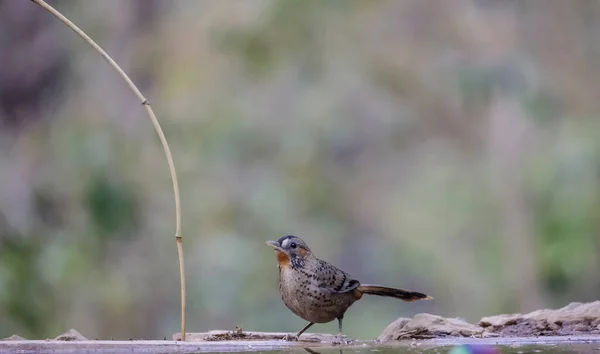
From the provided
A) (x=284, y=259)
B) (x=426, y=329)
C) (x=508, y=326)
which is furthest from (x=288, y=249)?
(x=508, y=326)

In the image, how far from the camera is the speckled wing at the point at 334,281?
12.8 ft

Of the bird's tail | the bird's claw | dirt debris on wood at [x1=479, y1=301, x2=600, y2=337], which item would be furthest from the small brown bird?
dirt debris on wood at [x1=479, y1=301, x2=600, y2=337]

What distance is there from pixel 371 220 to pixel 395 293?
566 cm

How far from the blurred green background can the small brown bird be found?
3.92 meters

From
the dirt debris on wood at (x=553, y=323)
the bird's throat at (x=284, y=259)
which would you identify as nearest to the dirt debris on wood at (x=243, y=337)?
the bird's throat at (x=284, y=259)

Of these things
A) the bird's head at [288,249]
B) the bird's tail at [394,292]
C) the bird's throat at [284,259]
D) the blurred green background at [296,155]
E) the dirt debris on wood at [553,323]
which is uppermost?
the blurred green background at [296,155]

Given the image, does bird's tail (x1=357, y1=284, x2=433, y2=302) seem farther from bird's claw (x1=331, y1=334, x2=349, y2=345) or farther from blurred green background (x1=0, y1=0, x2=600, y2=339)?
blurred green background (x1=0, y1=0, x2=600, y2=339)

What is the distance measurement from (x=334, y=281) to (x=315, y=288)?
0.10 meters

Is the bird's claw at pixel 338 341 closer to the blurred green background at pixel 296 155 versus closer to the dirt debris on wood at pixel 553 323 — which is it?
the dirt debris on wood at pixel 553 323

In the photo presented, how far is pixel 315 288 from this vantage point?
12.7 feet

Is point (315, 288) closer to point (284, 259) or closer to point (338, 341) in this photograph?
point (284, 259)

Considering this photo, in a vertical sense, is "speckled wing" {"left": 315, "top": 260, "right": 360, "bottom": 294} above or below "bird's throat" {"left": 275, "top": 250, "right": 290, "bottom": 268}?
below

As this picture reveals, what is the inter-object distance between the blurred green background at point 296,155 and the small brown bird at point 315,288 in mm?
3917

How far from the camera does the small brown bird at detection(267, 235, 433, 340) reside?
3.87 meters
